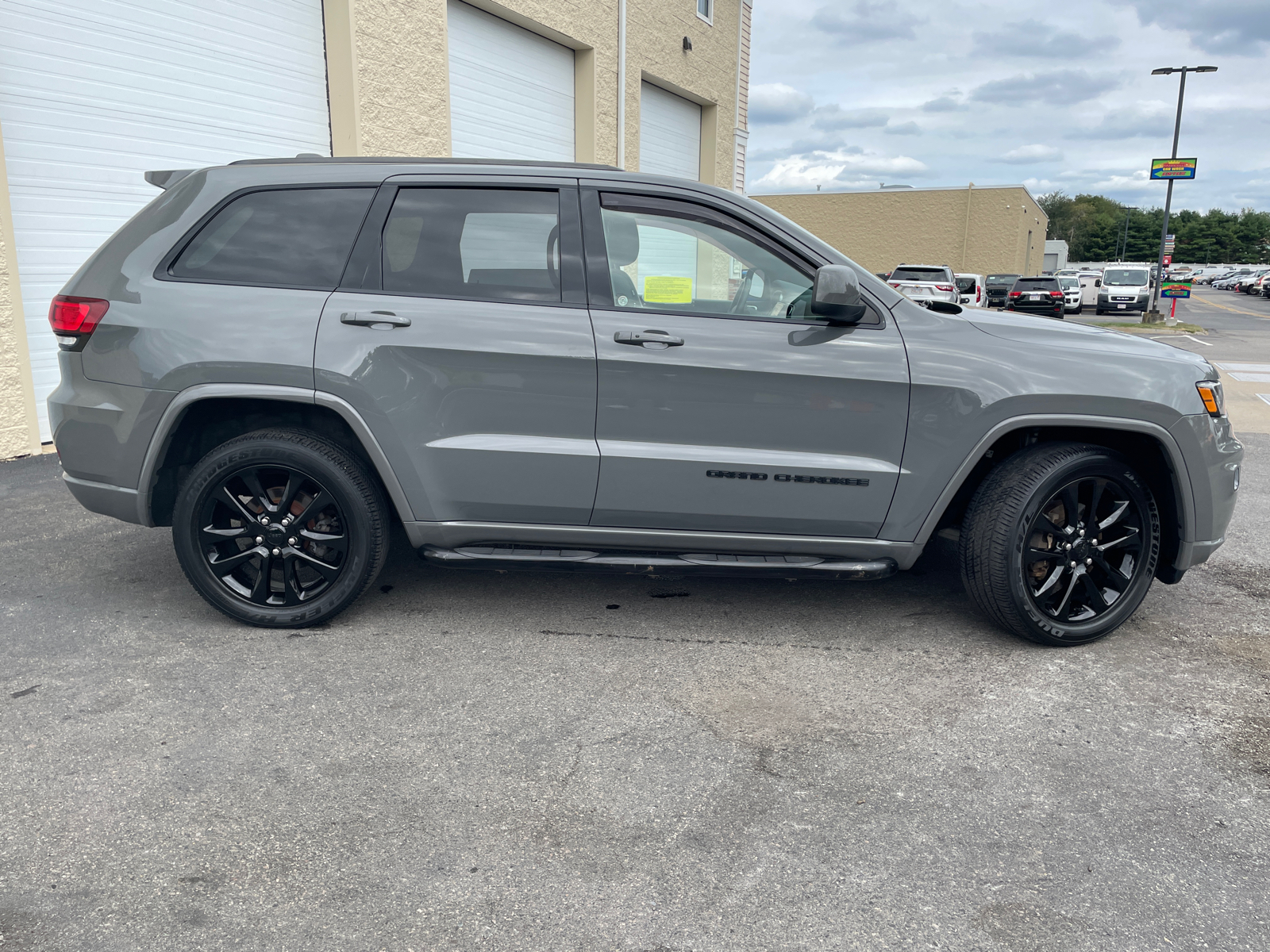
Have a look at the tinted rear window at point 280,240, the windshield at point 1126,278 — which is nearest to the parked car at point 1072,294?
the windshield at point 1126,278

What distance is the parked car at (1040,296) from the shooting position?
97.6 ft

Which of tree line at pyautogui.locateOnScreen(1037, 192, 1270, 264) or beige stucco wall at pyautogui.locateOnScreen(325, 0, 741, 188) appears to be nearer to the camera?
beige stucco wall at pyautogui.locateOnScreen(325, 0, 741, 188)

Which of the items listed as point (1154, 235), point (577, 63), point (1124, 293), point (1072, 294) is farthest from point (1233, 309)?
point (1154, 235)

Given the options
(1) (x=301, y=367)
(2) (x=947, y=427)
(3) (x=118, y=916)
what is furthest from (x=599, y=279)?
(3) (x=118, y=916)

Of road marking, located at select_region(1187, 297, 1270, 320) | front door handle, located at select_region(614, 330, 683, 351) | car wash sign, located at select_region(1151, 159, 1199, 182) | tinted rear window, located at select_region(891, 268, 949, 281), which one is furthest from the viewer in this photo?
road marking, located at select_region(1187, 297, 1270, 320)

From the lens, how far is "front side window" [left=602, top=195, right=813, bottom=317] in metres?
3.71

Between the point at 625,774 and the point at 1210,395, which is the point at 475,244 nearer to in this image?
the point at 625,774

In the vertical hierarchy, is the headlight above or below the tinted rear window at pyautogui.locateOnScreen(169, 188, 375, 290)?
below

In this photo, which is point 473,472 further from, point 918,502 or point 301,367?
point 918,502

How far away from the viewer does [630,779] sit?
286cm

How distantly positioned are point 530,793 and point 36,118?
692 centimetres

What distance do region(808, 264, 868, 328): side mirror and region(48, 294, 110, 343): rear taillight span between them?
2.78 meters

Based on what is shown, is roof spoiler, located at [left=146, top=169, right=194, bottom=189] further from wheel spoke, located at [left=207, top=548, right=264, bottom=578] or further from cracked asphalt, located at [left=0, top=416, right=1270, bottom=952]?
cracked asphalt, located at [left=0, top=416, right=1270, bottom=952]

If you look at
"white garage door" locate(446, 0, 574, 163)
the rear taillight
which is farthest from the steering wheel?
"white garage door" locate(446, 0, 574, 163)
